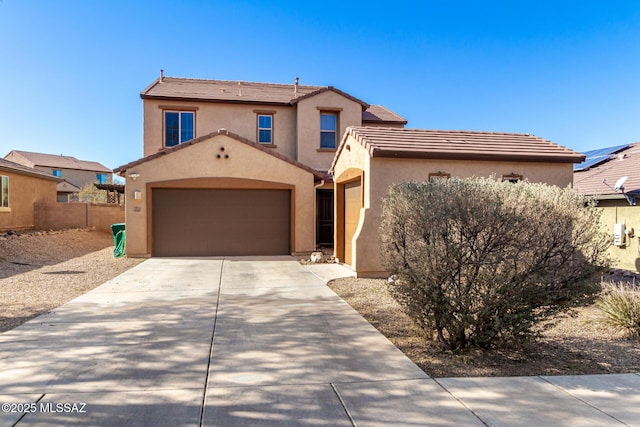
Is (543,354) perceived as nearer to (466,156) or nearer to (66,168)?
(466,156)

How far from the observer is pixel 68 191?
151ft

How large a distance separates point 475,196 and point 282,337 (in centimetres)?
315

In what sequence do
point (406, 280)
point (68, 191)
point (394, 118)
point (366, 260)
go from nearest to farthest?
point (406, 280) → point (366, 260) → point (394, 118) → point (68, 191)

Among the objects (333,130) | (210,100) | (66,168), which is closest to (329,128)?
(333,130)

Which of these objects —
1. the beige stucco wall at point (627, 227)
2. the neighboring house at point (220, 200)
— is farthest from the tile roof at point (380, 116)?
the beige stucco wall at point (627, 227)

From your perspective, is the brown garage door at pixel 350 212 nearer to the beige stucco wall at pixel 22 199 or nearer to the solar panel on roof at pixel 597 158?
the solar panel on roof at pixel 597 158

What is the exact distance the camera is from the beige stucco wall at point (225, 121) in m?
18.9

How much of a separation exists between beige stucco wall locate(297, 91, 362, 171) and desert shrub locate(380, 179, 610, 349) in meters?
14.8

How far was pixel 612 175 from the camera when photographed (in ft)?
44.9

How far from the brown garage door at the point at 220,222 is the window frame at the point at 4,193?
10210 mm

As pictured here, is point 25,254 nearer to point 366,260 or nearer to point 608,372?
point 366,260

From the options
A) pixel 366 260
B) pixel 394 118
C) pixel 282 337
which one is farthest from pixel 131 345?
pixel 394 118

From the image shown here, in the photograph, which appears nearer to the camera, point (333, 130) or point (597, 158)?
point (597, 158)

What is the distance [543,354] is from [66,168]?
192ft
